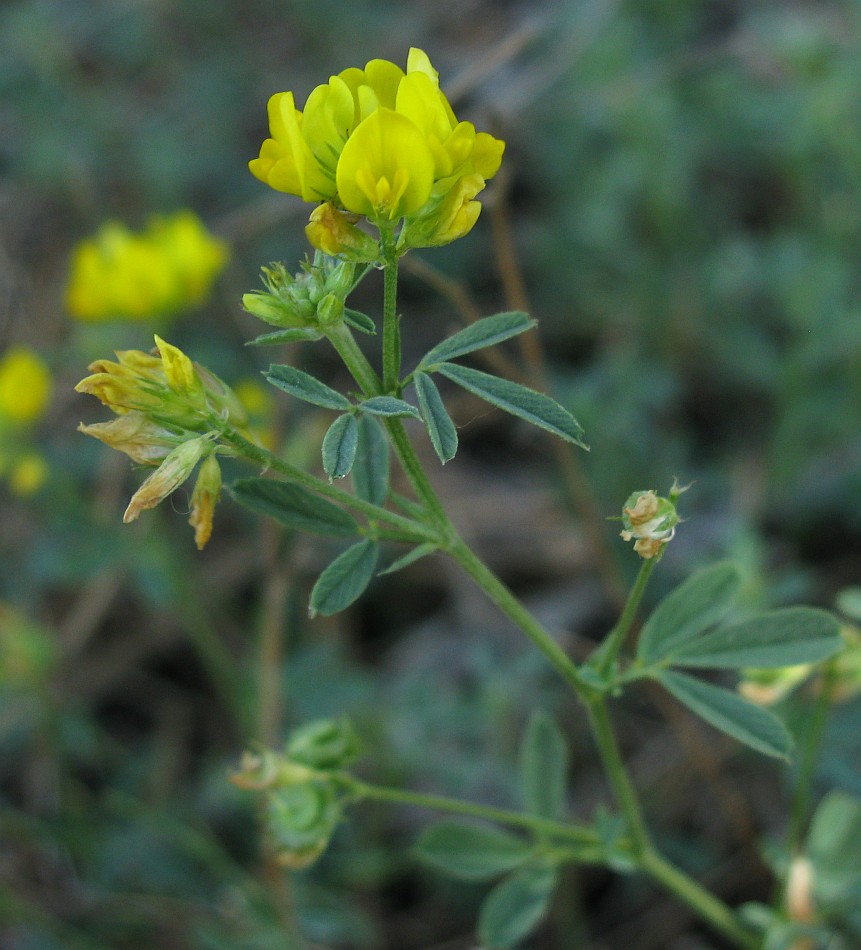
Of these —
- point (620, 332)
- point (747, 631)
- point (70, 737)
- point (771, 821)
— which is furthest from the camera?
point (620, 332)

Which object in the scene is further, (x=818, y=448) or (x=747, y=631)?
(x=818, y=448)

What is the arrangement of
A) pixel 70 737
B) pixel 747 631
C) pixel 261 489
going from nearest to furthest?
pixel 261 489 → pixel 747 631 → pixel 70 737

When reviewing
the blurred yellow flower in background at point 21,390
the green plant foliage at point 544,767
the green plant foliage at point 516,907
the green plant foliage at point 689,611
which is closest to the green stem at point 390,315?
the green plant foliage at point 689,611

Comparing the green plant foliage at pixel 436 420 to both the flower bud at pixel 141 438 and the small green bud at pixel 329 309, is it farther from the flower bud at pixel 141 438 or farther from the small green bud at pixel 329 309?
the flower bud at pixel 141 438

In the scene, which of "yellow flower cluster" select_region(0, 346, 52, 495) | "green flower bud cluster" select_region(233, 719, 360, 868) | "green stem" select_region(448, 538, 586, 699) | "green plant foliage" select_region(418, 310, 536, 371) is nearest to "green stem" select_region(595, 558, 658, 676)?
"green stem" select_region(448, 538, 586, 699)

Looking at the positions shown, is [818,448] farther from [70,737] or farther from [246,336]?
[70,737]

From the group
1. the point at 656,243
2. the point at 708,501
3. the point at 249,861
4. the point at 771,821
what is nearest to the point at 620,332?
the point at 656,243
